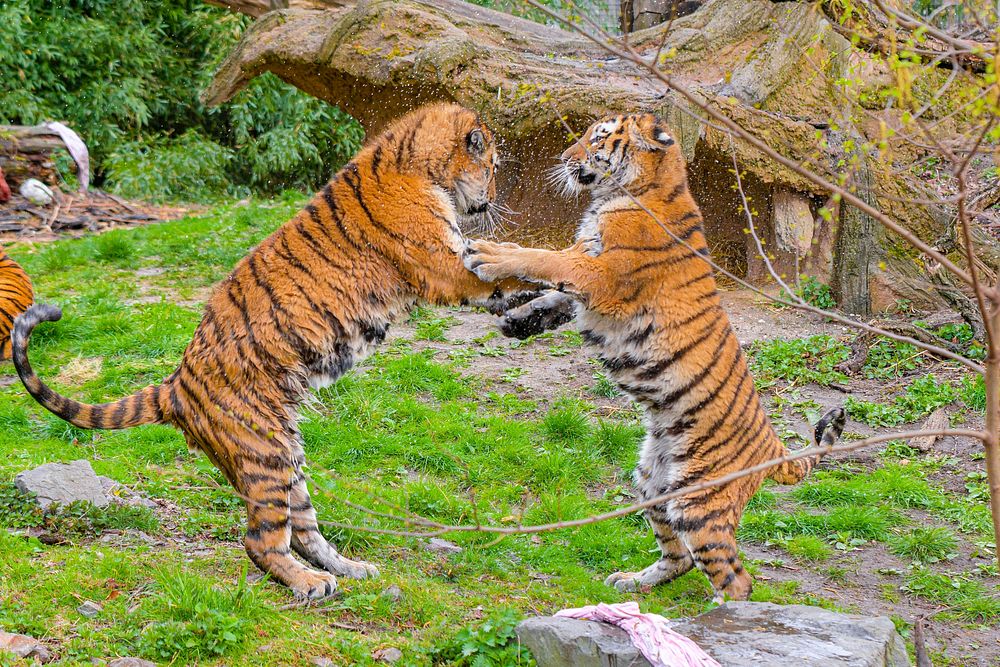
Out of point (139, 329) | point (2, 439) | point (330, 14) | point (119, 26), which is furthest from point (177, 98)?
point (2, 439)

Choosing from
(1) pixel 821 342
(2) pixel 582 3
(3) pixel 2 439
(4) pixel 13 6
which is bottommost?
(3) pixel 2 439

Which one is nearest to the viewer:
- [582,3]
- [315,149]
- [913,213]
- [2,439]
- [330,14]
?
[2,439]

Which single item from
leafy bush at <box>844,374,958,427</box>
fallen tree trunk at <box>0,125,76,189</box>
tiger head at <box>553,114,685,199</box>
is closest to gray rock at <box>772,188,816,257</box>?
leafy bush at <box>844,374,958,427</box>

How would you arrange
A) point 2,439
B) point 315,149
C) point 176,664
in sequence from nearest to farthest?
1. point 176,664
2. point 2,439
3. point 315,149

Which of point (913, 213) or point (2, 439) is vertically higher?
point (913, 213)

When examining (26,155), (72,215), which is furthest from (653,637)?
(26,155)

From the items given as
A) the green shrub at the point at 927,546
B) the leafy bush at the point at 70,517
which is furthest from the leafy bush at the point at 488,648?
the green shrub at the point at 927,546

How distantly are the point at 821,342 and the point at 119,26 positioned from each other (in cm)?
1082

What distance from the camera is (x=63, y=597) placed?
146 inches

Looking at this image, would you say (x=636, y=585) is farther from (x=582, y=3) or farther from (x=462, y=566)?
(x=582, y=3)

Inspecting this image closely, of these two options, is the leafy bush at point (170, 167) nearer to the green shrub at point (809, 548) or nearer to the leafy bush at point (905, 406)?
the leafy bush at point (905, 406)

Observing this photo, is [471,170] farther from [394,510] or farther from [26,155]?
[26,155]

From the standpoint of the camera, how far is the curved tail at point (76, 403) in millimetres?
3836

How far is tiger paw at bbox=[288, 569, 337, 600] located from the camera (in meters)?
3.96
